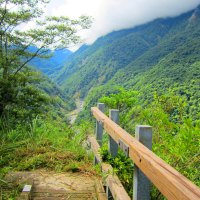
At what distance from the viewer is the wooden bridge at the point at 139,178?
1160mm

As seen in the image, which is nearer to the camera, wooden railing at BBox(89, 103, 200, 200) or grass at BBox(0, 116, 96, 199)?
wooden railing at BBox(89, 103, 200, 200)

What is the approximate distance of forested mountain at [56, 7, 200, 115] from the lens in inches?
3187

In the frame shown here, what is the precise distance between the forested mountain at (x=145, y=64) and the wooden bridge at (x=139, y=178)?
53.7 m

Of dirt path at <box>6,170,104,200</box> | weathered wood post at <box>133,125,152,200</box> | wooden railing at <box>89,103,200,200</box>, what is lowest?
dirt path at <box>6,170,104,200</box>

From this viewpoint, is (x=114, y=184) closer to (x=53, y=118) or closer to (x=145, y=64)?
(x=53, y=118)

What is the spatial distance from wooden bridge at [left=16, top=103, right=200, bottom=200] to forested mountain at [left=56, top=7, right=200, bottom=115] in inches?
2113

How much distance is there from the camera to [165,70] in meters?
87.9

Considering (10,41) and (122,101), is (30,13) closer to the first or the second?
(10,41)

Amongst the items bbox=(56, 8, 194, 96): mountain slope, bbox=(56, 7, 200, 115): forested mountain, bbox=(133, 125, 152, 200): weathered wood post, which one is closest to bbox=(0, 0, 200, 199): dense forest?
bbox=(133, 125, 152, 200): weathered wood post

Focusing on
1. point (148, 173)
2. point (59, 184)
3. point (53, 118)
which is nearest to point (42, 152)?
point (59, 184)

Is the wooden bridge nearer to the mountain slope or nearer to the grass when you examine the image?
the grass

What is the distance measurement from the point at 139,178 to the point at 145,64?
125666 millimetres

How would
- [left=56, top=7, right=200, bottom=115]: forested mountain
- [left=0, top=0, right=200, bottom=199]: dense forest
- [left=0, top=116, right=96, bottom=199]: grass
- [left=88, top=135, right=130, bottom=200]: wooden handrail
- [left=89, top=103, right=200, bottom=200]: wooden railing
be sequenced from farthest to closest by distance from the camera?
[left=56, top=7, right=200, bottom=115]: forested mountain
[left=0, top=116, right=96, bottom=199]: grass
[left=0, top=0, right=200, bottom=199]: dense forest
[left=88, top=135, right=130, bottom=200]: wooden handrail
[left=89, top=103, right=200, bottom=200]: wooden railing

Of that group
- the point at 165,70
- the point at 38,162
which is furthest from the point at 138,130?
the point at 165,70
